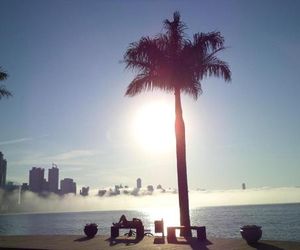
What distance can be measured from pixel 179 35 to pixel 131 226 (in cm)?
1135

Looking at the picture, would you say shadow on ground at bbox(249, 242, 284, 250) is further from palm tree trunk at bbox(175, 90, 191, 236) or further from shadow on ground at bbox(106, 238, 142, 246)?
shadow on ground at bbox(106, 238, 142, 246)

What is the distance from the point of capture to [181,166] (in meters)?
23.1

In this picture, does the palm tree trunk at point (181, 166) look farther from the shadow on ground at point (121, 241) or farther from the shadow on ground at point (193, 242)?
the shadow on ground at point (121, 241)

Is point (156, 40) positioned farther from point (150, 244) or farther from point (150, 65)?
point (150, 244)

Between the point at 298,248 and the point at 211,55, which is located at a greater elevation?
the point at 211,55

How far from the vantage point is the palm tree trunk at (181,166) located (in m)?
22.9

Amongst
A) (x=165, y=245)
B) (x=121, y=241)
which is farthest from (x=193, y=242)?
(x=121, y=241)

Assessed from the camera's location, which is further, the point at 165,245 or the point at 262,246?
the point at 165,245

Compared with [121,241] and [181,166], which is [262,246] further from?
[121,241]

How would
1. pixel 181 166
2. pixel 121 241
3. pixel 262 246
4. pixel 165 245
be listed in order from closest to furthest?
pixel 262 246, pixel 165 245, pixel 121 241, pixel 181 166

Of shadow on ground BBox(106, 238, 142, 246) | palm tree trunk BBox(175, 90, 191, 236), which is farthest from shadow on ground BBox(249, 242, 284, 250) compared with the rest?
shadow on ground BBox(106, 238, 142, 246)

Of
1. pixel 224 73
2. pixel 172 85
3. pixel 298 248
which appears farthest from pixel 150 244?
pixel 224 73

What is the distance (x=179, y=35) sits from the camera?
23406 mm

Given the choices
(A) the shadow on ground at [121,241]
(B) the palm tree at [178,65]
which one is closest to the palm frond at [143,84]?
(B) the palm tree at [178,65]
